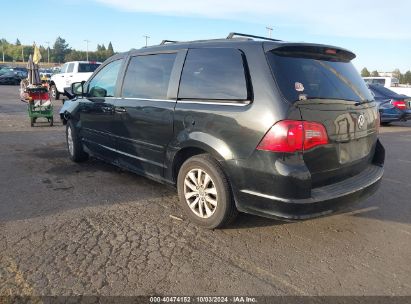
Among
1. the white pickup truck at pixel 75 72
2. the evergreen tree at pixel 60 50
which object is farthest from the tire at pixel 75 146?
the evergreen tree at pixel 60 50

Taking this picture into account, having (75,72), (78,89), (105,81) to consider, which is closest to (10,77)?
(75,72)

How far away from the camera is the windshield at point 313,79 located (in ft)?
11.1

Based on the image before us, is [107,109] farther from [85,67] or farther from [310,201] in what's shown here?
[85,67]

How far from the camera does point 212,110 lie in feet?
12.4

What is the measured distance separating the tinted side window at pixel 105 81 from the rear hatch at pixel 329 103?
272 cm

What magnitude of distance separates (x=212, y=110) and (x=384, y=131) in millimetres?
9896

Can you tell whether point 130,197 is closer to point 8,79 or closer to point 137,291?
point 137,291

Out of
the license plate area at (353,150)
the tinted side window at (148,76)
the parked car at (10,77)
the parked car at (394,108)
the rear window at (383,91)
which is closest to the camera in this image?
the license plate area at (353,150)

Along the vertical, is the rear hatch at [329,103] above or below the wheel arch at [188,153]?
above

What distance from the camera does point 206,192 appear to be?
394 centimetres

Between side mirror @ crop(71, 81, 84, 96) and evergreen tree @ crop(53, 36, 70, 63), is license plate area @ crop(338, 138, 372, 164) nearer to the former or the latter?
side mirror @ crop(71, 81, 84, 96)

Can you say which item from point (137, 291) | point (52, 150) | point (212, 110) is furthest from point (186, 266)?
point (52, 150)

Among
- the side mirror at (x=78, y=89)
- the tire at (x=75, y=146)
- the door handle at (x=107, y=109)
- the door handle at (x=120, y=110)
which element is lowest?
the tire at (x=75, y=146)

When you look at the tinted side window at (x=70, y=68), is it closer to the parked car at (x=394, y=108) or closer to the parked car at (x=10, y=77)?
the parked car at (x=394, y=108)
